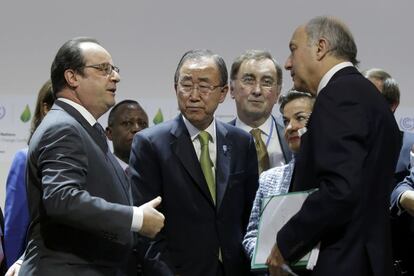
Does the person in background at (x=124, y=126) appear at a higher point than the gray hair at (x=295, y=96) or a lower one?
lower

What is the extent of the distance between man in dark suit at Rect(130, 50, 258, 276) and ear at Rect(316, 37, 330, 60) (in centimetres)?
79

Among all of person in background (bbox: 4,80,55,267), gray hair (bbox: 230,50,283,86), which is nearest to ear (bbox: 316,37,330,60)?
gray hair (bbox: 230,50,283,86)

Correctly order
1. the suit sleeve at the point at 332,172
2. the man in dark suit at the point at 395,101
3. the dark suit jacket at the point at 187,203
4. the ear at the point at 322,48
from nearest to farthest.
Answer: the suit sleeve at the point at 332,172 → the ear at the point at 322,48 → the dark suit jacket at the point at 187,203 → the man in dark suit at the point at 395,101

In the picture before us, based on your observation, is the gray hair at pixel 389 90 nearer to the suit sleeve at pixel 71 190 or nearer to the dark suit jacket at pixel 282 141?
the dark suit jacket at pixel 282 141

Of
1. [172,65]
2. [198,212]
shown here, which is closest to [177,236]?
[198,212]

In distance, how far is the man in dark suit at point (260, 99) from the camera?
3965 millimetres

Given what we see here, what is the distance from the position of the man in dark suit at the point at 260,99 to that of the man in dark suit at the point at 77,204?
4.15 feet

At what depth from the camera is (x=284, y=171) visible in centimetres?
333

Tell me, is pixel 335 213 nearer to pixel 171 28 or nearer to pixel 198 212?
pixel 198 212

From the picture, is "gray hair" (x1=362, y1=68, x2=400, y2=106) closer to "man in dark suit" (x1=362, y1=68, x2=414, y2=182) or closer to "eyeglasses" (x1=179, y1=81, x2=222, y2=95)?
"man in dark suit" (x1=362, y1=68, x2=414, y2=182)

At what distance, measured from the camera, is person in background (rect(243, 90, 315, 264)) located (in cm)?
326

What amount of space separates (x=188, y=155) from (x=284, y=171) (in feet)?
1.39

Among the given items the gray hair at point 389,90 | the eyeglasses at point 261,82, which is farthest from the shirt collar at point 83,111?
the gray hair at point 389,90

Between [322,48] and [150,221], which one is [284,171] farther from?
[150,221]
